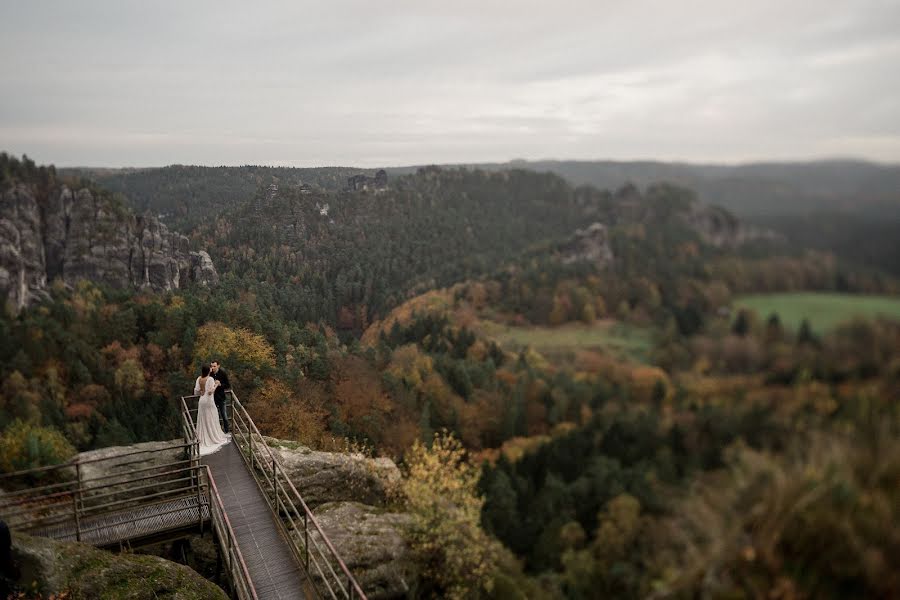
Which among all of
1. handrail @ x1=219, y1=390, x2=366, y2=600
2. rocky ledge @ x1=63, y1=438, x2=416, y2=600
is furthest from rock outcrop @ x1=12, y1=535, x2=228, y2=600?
rocky ledge @ x1=63, y1=438, x2=416, y2=600

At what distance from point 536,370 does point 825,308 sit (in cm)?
3421

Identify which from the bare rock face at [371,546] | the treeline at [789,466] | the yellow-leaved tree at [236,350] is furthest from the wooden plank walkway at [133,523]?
the treeline at [789,466]

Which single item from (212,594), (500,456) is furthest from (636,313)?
(500,456)

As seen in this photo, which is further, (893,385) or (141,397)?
(141,397)

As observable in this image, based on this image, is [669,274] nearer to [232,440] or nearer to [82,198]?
[232,440]

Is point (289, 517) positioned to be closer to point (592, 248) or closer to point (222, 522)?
point (222, 522)

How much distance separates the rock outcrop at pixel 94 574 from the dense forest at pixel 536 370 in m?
7.83

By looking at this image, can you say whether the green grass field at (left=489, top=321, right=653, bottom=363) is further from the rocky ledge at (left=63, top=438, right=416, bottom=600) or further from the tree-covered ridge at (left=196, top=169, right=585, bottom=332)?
the tree-covered ridge at (left=196, top=169, right=585, bottom=332)

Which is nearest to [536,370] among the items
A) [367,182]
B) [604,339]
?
[367,182]

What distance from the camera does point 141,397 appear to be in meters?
24.8

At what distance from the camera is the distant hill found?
5059mm

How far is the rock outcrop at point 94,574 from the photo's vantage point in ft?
28.3

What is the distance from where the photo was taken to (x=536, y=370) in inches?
1521

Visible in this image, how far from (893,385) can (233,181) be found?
23969 mm
